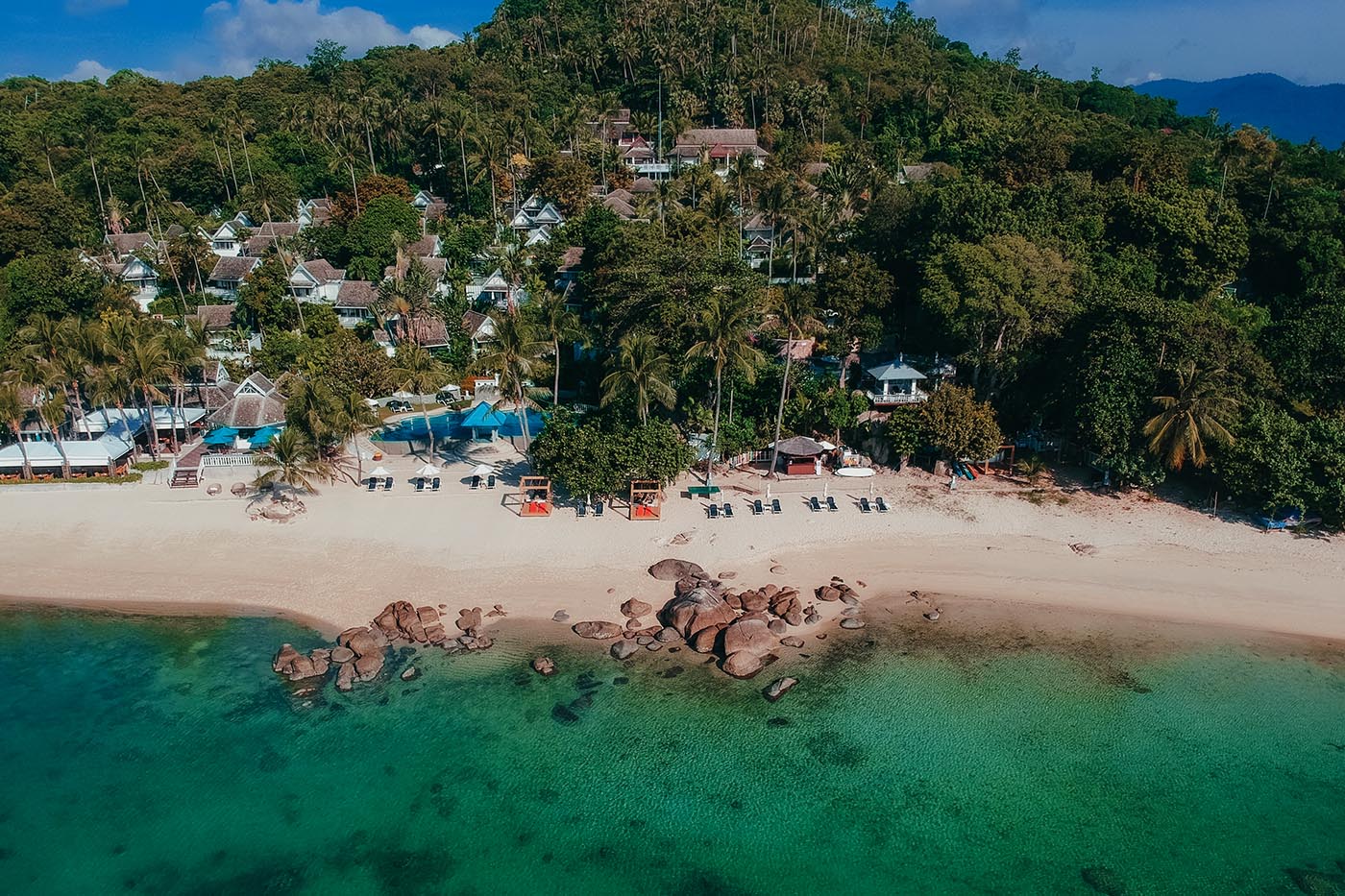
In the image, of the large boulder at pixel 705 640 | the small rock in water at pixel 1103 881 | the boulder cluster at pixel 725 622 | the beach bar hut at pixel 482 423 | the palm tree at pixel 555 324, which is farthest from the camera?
the beach bar hut at pixel 482 423

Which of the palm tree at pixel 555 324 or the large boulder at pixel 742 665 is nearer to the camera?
the large boulder at pixel 742 665

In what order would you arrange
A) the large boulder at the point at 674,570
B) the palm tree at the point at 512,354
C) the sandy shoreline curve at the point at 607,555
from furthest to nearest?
1. the palm tree at the point at 512,354
2. the large boulder at the point at 674,570
3. the sandy shoreline curve at the point at 607,555

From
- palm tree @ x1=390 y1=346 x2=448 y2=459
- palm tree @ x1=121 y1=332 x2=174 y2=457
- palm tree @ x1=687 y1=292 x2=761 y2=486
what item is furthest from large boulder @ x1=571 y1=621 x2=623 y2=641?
palm tree @ x1=121 y1=332 x2=174 y2=457

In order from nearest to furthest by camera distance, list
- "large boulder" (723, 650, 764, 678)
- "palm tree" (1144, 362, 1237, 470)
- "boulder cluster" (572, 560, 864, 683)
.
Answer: "large boulder" (723, 650, 764, 678) < "boulder cluster" (572, 560, 864, 683) < "palm tree" (1144, 362, 1237, 470)

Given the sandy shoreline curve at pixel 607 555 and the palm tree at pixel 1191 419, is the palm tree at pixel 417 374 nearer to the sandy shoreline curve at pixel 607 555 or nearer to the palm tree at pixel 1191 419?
the sandy shoreline curve at pixel 607 555

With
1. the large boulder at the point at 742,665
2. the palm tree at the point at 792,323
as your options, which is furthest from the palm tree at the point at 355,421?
the large boulder at the point at 742,665

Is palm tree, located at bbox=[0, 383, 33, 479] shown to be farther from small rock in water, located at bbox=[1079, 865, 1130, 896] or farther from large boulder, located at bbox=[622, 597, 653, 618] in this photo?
small rock in water, located at bbox=[1079, 865, 1130, 896]

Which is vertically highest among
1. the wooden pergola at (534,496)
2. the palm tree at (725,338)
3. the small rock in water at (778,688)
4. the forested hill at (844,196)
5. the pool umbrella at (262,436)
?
the forested hill at (844,196)
